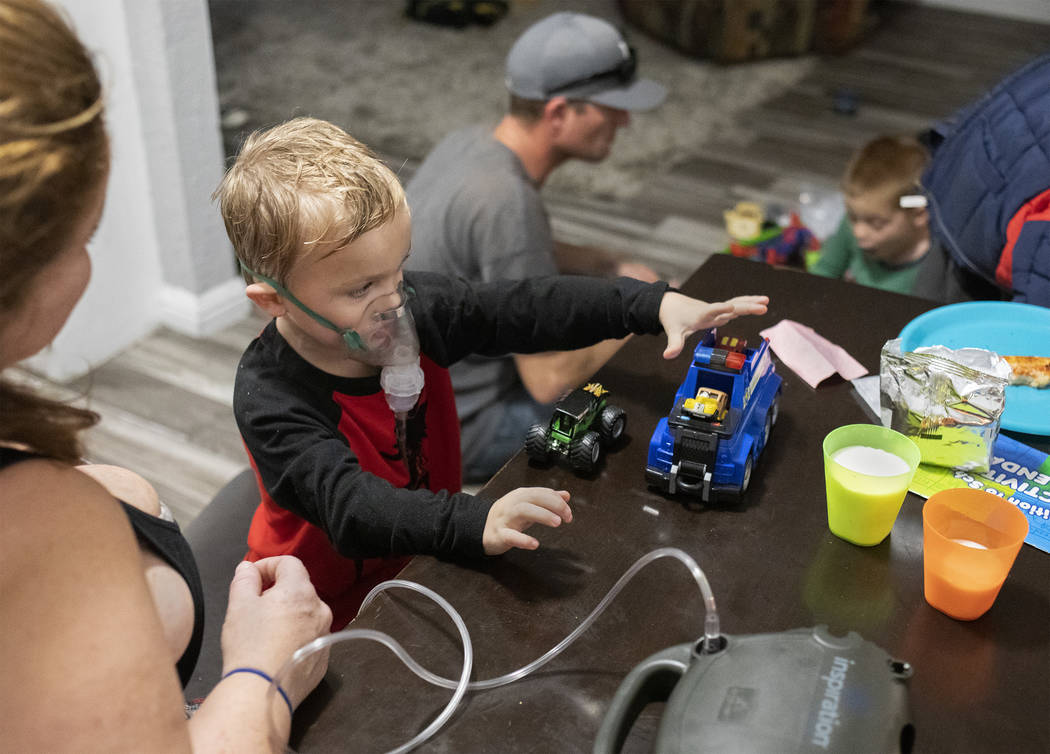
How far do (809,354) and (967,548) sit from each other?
48cm

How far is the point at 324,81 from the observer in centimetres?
488

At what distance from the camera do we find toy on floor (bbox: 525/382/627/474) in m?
1.14

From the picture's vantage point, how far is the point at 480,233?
6.05 feet

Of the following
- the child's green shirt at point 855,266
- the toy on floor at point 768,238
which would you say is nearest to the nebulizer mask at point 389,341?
the child's green shirt at point 855,266

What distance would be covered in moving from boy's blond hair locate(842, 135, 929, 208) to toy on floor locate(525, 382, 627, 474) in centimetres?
167

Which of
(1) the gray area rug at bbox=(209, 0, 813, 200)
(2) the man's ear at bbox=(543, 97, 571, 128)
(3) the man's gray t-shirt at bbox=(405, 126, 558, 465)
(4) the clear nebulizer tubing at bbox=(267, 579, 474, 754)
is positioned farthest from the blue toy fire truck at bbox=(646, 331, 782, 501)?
(1) the gray area rug at bbox=(209, 0, 813, 200)

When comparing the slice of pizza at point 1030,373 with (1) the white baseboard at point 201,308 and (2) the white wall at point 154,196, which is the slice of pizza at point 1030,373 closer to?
(2) the white wall at point 154,196

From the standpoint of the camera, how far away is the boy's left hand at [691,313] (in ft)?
4.06

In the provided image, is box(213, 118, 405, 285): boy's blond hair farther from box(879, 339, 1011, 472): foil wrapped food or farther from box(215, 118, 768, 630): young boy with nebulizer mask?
box(879, 339, 1011, 472): foil wrapped food

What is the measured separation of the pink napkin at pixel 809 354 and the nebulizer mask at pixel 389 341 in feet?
1.68

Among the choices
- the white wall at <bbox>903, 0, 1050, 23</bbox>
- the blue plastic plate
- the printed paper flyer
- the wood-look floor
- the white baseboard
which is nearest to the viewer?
the printed paper flyer

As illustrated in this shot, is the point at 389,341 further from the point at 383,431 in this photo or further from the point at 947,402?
the point at 947,402

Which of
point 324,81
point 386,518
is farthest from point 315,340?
point 324,81

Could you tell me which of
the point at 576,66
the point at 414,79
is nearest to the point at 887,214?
the point at 576,66
